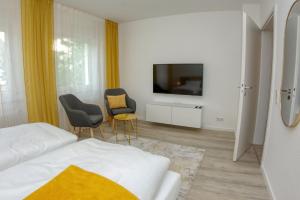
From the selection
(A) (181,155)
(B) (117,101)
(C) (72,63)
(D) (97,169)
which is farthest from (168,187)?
(C) (72,63)

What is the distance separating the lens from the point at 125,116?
11.0ft

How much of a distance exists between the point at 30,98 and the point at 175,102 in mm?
2904

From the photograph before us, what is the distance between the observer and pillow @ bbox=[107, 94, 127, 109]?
155 inches

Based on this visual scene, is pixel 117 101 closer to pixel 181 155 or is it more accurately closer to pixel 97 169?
pixel 181 155

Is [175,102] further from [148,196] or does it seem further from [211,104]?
[148,196]

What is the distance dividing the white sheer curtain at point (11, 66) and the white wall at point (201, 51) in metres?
2.51

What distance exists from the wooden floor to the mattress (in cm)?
54

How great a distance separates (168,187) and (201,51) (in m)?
3.31

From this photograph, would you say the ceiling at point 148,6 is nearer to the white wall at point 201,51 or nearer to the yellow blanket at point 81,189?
the white wall at point 201,51

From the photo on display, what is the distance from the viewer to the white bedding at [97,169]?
3.50ft

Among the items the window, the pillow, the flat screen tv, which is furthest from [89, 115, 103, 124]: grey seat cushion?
the flat screen tv

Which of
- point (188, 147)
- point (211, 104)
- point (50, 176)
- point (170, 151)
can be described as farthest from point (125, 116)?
point (50, 176)

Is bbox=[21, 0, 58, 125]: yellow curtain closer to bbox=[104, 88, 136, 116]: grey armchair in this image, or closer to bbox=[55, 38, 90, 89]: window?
bbox=[55, 38, 90, 89]: window

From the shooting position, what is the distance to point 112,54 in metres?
4.69
